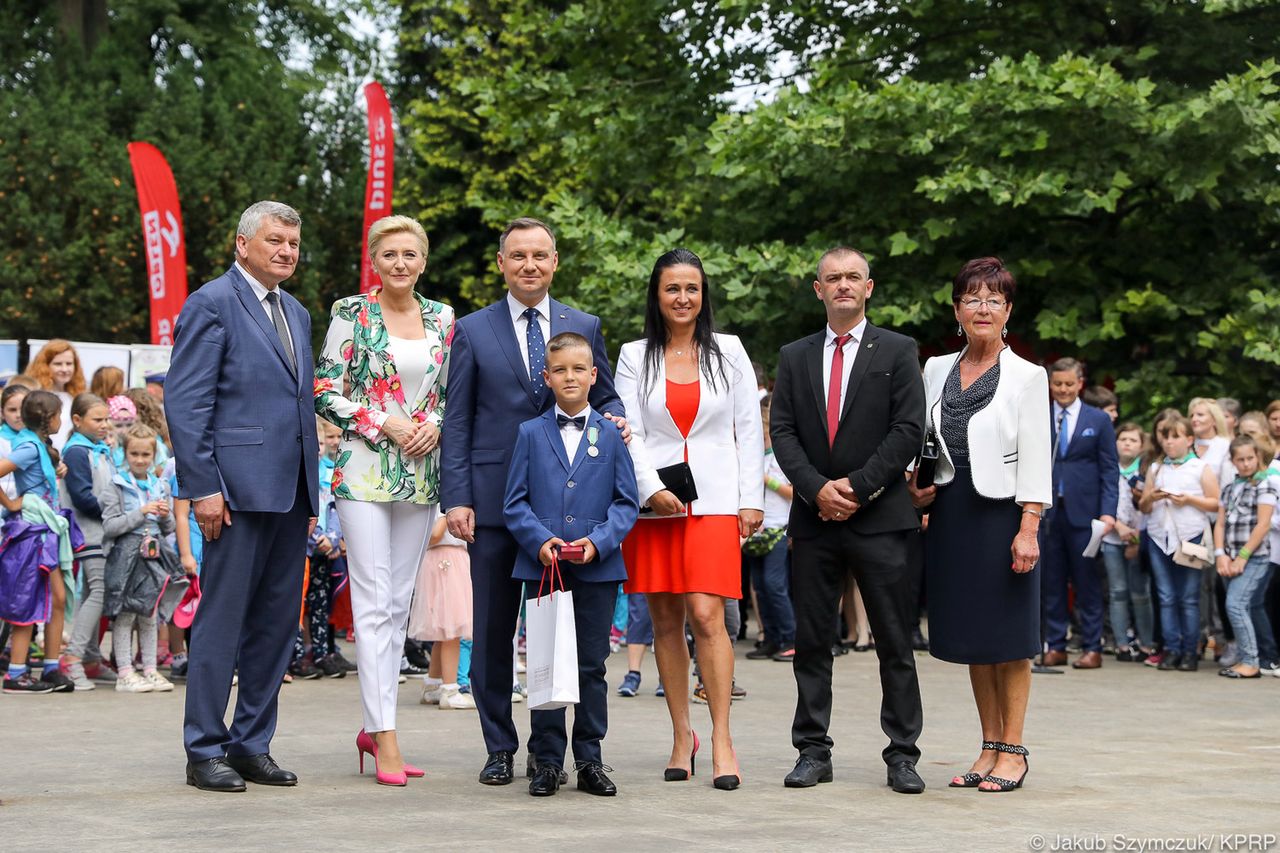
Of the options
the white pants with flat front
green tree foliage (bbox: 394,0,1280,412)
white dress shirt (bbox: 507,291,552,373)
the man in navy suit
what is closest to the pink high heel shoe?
the white pants with flat front

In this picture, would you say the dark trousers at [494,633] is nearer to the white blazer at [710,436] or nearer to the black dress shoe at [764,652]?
the white blazer at [710,436]

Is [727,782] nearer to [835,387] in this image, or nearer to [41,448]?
[835,387]

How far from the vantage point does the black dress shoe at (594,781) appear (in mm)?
6074

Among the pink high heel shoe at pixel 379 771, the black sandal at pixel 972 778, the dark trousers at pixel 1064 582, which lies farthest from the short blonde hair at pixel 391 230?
the dark trousers at pixel 1064 582

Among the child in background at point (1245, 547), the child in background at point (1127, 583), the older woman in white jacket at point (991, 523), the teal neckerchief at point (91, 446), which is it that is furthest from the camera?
the child in background at point (1127, 583)

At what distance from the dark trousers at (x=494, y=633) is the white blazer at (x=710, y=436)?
0.62 m

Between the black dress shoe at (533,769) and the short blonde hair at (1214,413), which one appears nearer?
the black dress shoe at (533,769)

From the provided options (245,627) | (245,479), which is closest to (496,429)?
(245,479)

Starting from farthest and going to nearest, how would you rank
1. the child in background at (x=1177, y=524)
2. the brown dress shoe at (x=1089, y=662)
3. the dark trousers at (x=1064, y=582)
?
the dark trousers at (x=1064, y=582) < the brown dress shoe at (x=1089, y=662) < the child in background at (x=1177, y=524)

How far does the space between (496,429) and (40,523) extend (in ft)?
15.6

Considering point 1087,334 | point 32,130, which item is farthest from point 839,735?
point 32,130

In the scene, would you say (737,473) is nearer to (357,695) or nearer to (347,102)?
(357,695)

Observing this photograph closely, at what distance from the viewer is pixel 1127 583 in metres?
12.5

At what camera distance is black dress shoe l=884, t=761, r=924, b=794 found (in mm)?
6195
